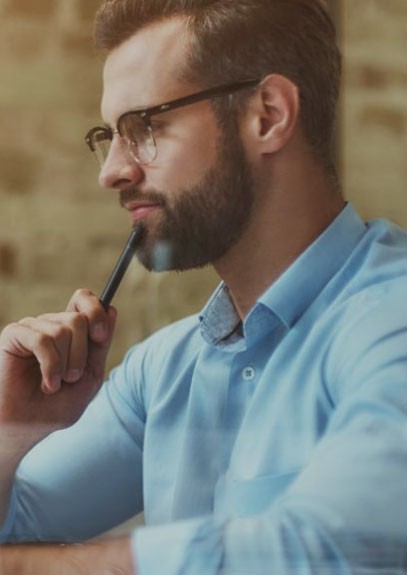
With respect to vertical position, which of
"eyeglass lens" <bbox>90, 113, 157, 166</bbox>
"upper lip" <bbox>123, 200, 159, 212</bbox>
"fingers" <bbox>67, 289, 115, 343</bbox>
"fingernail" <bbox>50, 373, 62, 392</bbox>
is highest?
"eyeglass lens" <bbox>90, 113, 157, 166</bbox>

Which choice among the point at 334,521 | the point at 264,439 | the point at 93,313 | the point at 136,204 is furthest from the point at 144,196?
the point at 334,521

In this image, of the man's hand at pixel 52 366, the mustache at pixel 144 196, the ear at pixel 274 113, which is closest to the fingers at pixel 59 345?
the man's hand at pixel 52 366

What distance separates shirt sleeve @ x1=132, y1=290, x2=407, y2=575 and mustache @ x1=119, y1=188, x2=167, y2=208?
0.24 m

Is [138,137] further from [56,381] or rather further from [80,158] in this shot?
[56,381]

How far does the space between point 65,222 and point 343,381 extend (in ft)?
1.13

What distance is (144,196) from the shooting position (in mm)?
772

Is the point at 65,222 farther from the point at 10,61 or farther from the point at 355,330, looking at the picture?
the point at 355,330

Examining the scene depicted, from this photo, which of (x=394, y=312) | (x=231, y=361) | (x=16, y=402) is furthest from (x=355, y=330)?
(x=16, y=402)

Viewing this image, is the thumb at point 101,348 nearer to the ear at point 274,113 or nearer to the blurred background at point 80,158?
the blurred background at point 80,158

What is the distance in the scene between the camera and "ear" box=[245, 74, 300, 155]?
0.75m

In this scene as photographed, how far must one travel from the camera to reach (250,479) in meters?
0.67

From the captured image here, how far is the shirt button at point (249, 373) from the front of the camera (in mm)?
732

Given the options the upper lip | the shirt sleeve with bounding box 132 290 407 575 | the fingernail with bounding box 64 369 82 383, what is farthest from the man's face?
the shirt sleeve with bounding box 132 290 407 575

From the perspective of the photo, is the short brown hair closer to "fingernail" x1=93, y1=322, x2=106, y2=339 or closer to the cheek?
the cheek
